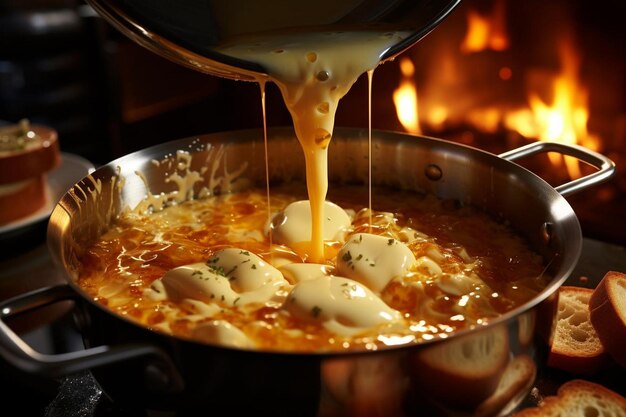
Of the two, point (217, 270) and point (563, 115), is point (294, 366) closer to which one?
point (217, 270)

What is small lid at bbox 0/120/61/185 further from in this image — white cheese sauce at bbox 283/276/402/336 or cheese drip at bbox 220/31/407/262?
white cheese sauce at bbox 283/276/402/336

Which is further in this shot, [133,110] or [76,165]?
[133,110]

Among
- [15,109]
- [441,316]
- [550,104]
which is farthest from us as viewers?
[15,109]

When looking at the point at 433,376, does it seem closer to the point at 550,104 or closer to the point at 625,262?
the point at 625,262

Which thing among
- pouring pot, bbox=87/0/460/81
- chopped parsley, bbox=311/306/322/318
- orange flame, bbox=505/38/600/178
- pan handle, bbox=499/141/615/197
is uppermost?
pouring pot, bbox=87/0/460/81

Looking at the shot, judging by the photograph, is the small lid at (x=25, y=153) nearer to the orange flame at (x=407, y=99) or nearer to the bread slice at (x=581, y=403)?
the bread slice at (x=581, y=403)

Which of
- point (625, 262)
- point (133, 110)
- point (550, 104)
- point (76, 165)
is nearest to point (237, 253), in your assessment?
point (625, 262)

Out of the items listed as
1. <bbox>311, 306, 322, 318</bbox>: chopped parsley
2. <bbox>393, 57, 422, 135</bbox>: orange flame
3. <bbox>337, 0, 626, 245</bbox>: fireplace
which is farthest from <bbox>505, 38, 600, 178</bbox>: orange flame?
<bbox>311, 306, 322, 318</bbox>: chopped parsley

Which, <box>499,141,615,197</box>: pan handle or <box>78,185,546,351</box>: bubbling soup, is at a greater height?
<box>499,141,615,197</box>: pan handle
